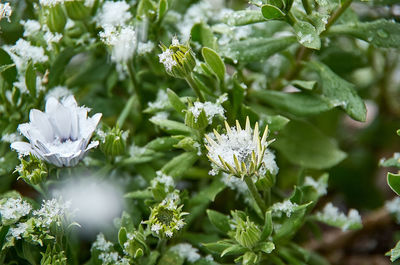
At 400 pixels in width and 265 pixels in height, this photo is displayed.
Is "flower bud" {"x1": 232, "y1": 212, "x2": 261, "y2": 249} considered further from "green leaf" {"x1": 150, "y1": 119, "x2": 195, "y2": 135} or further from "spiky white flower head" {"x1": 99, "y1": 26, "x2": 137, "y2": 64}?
"spiky white flower head" {"x1": 99, "y1": 26, "x2": 137, "y2": 64}

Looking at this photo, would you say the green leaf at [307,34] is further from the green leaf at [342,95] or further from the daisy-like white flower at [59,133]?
the daisy-like white flower at [59,133]

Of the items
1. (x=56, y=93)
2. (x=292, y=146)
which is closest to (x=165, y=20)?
(x=56, y=93)

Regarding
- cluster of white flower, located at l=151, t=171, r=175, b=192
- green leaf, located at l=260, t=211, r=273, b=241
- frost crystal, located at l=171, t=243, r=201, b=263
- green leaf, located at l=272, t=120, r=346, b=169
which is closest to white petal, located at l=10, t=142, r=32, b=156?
cluster of white flower, located at l=151, t=171, r=175, b=192

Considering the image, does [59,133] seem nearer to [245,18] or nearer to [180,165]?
[180,165]

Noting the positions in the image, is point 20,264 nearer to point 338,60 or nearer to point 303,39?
point 303,39

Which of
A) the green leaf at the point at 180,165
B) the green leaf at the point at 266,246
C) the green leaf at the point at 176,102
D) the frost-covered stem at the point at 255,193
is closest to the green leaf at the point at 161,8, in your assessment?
the green leaf at the point at 176,102

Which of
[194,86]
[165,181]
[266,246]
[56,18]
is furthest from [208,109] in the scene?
[56,18]
